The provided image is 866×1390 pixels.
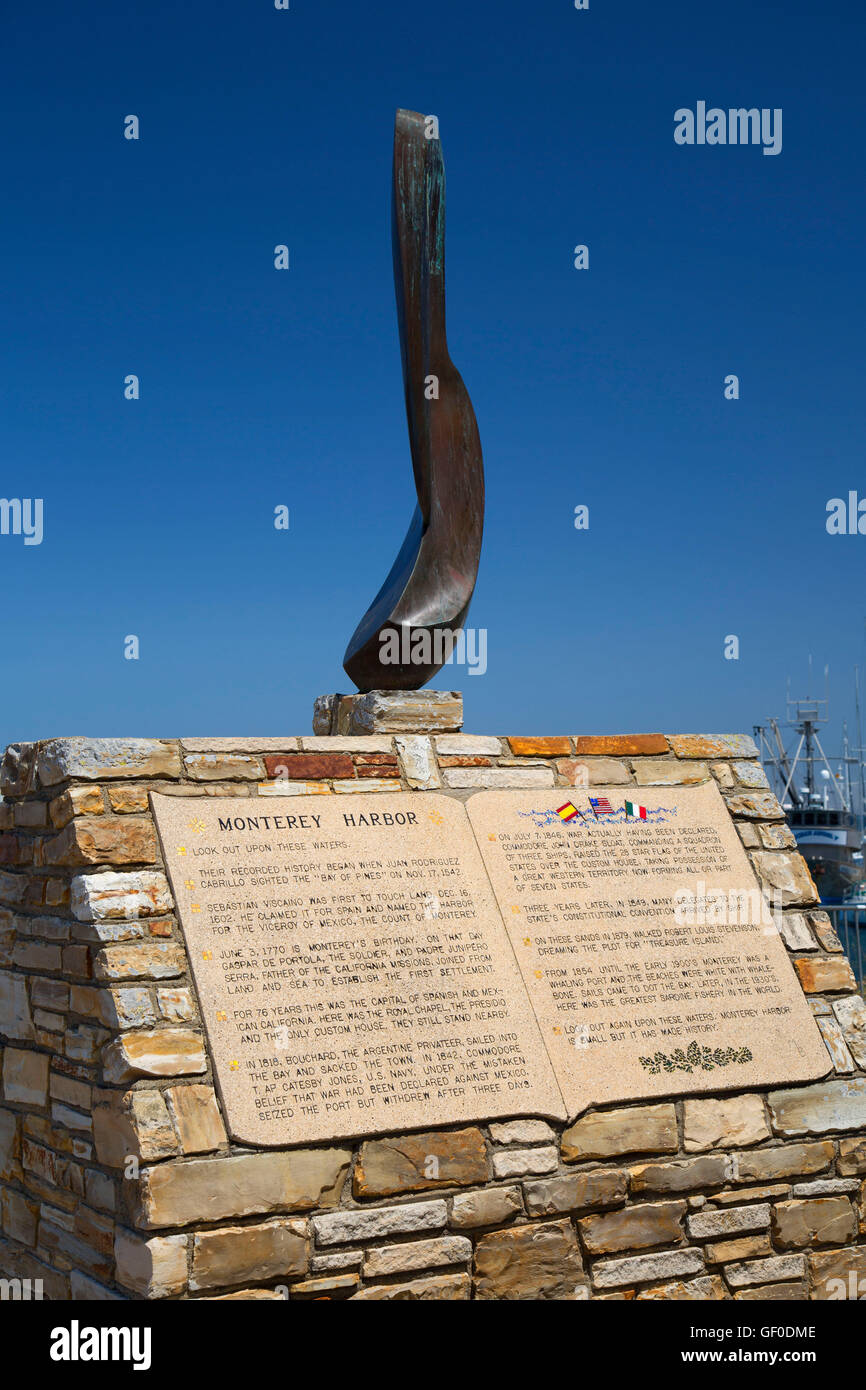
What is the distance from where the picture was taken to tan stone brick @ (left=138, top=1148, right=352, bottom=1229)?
363 cm

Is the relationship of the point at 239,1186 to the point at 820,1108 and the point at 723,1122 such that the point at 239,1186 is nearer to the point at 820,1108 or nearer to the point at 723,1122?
the point at 723,1122

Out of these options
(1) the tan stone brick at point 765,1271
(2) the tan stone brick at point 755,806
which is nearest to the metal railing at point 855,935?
(2) the tan stone brick at point 755,806

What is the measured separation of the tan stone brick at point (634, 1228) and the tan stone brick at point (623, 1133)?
19 centimetres

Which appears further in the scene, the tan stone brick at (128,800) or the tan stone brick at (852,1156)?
the tan stone brick at (852,1156)

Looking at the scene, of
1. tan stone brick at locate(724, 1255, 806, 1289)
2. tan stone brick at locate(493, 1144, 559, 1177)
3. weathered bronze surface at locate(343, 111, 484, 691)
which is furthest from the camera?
weathered bronze surface at locate(343, 111, 484, 691)

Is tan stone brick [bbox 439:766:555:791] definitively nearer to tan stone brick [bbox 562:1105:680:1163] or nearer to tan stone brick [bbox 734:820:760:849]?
tan stone brick [bbox 734:820:760:849]

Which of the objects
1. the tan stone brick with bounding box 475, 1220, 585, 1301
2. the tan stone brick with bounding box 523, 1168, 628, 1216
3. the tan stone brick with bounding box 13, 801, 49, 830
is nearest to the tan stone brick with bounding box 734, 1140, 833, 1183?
the tan stone brick with bounding box 523, 1168, 628, 1216

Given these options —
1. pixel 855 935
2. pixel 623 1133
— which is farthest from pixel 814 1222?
pixel 855 935

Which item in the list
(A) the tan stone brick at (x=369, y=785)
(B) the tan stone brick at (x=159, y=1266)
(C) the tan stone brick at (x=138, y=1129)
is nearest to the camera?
(B) the tan stone brick at (x=159, y=1266)

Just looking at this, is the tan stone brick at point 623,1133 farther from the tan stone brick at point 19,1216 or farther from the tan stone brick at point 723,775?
the tan stone brick at point 19,1216

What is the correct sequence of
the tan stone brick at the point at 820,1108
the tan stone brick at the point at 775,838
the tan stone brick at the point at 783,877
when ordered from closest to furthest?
the tan stone brick at the point at 820,1108, the tan stone brick at the point at 783,877, the tan stone brick at the point at 775,838

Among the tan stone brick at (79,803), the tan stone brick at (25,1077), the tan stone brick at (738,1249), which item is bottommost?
the tan stone brick at (738,1249)

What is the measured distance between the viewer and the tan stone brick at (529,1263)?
4.00m

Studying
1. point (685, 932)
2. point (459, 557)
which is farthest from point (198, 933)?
point (459, 557)
